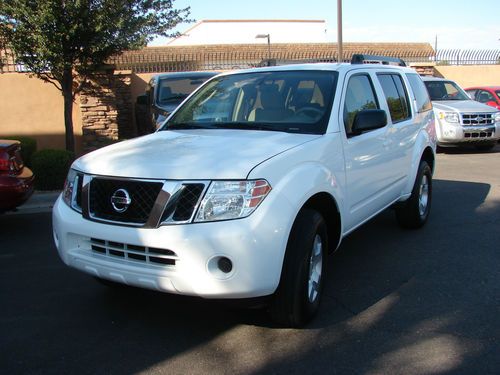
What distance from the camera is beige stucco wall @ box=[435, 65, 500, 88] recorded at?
2081 centimetres

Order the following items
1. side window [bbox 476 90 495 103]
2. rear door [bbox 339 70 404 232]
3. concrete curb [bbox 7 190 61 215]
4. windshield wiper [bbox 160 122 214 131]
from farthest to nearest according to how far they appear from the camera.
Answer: side window [bbox 476 90 495 103], concrete curb [bbox 7 190 61 215], windshield wiper [bbox 160 122 214 131], rear door [bbox 339 70 404 232]

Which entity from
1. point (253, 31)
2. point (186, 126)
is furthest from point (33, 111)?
point (253, 31)

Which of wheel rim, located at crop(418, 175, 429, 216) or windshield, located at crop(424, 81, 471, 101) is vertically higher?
windshield, located at crop(424, 81, 471, 101)

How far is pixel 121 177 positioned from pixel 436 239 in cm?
374

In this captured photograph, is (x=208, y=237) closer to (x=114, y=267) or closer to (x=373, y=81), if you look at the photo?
(x=114, y=267)

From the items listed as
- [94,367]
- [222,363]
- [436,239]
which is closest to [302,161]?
[222,363]

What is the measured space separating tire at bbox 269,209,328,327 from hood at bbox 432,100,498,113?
10.2 m

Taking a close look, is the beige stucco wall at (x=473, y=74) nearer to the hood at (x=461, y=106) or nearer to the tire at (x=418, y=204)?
the hood at (x=461, y=106)

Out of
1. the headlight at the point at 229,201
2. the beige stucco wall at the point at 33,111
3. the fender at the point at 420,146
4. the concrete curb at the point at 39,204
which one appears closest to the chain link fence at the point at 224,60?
the beige stucco wall at the point at 33,111

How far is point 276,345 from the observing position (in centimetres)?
342

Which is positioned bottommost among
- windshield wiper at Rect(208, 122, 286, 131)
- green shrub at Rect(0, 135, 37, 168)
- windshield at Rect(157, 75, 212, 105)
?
green shrub at Rect(0, 135, 37, 168)

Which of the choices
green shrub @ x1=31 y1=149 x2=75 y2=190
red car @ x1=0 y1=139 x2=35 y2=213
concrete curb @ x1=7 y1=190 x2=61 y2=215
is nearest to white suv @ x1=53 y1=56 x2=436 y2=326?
red car @ x1=0 y1=139 x2=35 y2=213

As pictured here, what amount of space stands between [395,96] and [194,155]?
2.96m

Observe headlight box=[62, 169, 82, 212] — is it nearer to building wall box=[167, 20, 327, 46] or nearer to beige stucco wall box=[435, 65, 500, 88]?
beige stucco wall box=[435, 65, 500, 88]
